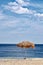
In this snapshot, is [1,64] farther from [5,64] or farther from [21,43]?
[21,43]

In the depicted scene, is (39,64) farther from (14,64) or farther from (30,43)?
(30,43)

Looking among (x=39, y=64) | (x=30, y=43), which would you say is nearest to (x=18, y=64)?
(x=39, y=64)

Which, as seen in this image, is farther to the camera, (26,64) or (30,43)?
(30,43)

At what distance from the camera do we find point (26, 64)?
2008 centimetres

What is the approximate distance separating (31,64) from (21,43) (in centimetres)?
1498

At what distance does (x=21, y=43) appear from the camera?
114ft

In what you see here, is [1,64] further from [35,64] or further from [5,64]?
[35,64]

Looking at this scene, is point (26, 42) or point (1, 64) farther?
point (26, 42)

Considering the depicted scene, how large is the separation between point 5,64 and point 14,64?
0.73 metres

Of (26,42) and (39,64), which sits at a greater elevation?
(26,42)

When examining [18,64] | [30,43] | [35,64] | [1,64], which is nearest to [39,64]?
[35,64]

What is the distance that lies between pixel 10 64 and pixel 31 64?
5.54ft

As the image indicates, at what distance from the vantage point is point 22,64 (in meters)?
20.0

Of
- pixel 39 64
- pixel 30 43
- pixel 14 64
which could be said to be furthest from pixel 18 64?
pixel 30 43
